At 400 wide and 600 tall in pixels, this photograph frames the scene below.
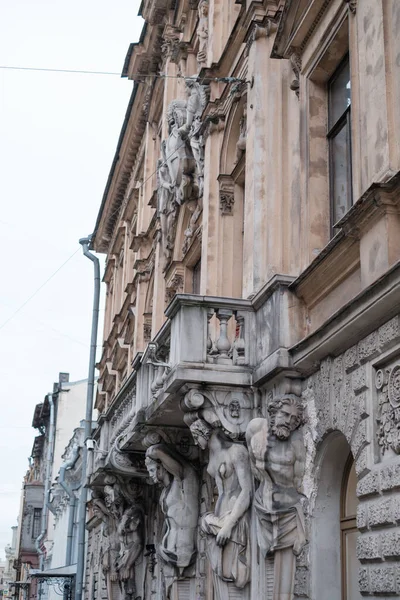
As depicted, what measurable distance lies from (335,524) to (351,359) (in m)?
1.82

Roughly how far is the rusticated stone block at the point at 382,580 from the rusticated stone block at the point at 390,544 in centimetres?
12

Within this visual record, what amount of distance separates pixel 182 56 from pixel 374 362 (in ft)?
43.5

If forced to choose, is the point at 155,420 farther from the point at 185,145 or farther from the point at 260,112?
the point at 185,145

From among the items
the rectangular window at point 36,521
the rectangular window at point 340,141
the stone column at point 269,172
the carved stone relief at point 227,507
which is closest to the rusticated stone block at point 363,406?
the carved stone relief at point 227,507

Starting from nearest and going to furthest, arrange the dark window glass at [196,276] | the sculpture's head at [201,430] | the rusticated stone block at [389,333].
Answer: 1. the rusticated stone block at [389,333]
2. the sculpture's head at [201,430]
3. the dark window glass at [196,276]

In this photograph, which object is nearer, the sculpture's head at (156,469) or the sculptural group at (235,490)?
the sculptural group at (235,490)

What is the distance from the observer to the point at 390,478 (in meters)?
7.32

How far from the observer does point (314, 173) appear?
10586mm

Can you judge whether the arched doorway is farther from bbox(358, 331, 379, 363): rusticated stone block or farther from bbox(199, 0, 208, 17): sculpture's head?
bbox(199, 0, 208, 17): sculpture's head

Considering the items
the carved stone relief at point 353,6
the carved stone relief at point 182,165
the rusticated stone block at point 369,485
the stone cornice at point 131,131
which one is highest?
the stone cornice at point 131,131

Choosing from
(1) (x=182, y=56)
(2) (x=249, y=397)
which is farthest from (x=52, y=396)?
(2) (x=249, y=397)

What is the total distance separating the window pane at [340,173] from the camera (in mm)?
10234

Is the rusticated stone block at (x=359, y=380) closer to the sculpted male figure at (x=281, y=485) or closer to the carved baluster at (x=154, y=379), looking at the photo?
the sculpted male figure at (x=281, y=485)

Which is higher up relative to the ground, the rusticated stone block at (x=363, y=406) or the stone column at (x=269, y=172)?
the stone column at (x=269, y=172)
